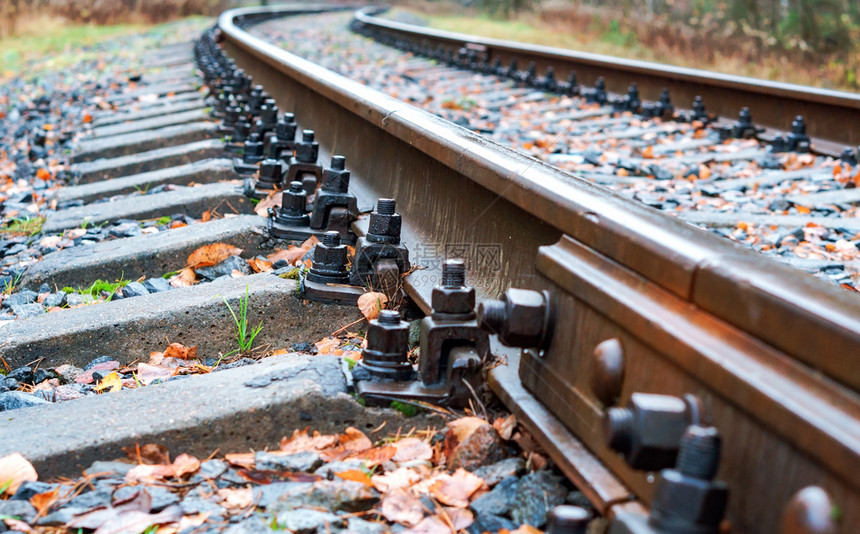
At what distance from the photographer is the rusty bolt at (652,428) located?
53.1 inches

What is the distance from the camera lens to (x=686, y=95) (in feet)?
25.7

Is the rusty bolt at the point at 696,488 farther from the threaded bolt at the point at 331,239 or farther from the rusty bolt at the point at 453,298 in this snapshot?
the threaded bolt at the point at 331,239

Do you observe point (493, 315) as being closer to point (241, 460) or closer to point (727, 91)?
point (241, 460)

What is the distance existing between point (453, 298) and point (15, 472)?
3.41ft

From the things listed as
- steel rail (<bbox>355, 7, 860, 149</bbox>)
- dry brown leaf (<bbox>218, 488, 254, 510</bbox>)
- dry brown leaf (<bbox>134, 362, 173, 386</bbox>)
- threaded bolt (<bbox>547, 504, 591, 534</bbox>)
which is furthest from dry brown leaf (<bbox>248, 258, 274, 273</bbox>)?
steel rail (<bbox>355, 7, 860, 149</bbox>)

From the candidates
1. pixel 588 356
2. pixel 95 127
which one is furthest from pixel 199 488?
pixel 95 127

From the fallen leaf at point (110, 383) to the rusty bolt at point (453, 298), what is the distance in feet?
3.24

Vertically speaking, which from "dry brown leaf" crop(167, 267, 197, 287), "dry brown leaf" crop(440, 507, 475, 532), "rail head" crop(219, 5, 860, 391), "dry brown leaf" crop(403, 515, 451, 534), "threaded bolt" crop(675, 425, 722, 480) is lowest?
"dry brown leaf" crop(167, 267, 197, 287)

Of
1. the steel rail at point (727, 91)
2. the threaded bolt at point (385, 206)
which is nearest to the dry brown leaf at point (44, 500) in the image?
the threaded bolt at point (385, 206)

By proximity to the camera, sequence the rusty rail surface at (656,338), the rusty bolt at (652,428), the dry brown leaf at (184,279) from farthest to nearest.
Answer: the dry brown leaf at (184,279) → the rusty bolt at (652,428) → the rusty rail surface at (656,338)

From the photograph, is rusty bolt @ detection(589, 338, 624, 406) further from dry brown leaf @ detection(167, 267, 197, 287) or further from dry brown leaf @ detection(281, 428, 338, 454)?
dry brown leaf @ detection(167, 267, 197, 287)

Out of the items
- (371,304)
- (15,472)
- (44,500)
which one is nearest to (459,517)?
(44,500)

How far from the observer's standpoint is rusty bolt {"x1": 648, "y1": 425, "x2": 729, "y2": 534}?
1237 millimetres

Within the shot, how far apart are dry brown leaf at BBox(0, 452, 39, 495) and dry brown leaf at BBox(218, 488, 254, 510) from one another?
40 centimetres
